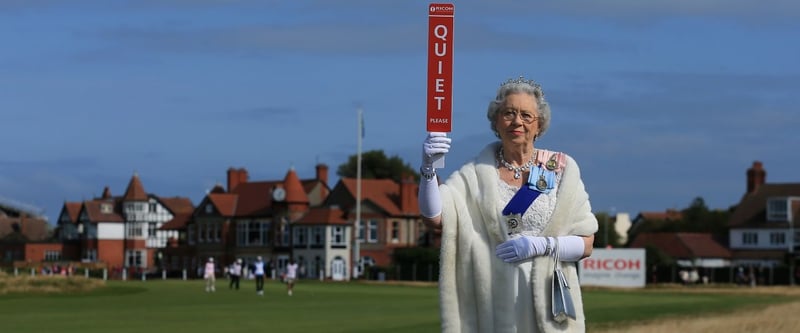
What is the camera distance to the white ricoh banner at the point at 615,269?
7744 cm

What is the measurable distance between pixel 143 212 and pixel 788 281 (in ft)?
277

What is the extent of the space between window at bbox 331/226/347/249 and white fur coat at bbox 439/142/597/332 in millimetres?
119945

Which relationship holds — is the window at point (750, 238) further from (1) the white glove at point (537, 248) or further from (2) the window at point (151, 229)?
(1) the white glove at point (537, 248)

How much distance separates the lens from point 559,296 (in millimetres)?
7648

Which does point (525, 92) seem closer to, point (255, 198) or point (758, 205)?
point (255, 198)

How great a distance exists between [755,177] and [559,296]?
137829mm

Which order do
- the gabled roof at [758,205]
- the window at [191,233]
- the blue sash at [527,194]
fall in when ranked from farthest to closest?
the window at [191,233], the gabled roof at [758,205], the blue sash at [527,194]

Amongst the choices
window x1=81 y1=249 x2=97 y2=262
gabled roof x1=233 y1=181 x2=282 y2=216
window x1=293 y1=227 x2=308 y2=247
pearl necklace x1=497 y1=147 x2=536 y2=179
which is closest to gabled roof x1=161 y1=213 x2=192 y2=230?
gabled roof x1=233 y1=181 x2=282 y2=216

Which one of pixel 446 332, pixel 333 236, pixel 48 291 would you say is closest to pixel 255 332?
pixel 446 332

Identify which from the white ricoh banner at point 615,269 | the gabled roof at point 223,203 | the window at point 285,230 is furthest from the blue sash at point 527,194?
the gabled roof at point 223,203

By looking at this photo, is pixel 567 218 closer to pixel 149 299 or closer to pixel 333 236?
pixel 149 299

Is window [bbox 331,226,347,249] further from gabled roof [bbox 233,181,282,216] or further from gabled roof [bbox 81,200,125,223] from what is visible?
gabled roof [bbox 81,200,125,223]

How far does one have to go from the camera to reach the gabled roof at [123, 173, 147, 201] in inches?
6351

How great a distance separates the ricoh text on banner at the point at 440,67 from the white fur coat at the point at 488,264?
0.52 metres
